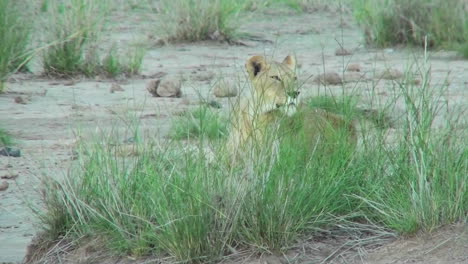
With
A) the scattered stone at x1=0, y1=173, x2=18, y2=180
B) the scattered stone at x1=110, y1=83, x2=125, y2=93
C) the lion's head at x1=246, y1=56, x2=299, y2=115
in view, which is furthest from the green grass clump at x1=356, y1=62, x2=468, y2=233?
the scattered stone at x1=110, y1=83, x2=125, y2=93

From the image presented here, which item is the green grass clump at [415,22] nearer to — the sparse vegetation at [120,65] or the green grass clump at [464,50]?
the green grass clump at [464,50]

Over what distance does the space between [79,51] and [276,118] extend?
540 centimetres

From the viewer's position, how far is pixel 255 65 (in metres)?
5.93

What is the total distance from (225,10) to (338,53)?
5.79 ft

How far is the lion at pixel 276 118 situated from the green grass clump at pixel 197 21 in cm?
640

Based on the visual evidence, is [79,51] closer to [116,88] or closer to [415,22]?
[116,88]

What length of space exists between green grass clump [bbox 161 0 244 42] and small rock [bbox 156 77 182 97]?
348 cm

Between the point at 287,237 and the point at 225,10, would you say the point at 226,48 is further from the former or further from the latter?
the point at 287,237

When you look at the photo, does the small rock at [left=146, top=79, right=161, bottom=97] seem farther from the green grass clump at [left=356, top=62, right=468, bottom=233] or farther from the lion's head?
the green grass clump at [left=356, top=62, right=468, bottom=233]

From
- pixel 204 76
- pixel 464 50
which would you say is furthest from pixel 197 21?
pixel 464 50

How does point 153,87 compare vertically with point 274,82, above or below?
below

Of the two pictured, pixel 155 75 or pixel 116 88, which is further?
pixel 155 75

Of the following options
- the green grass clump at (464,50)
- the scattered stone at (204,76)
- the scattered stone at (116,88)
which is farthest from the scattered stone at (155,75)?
the green grass clump at (464,50)

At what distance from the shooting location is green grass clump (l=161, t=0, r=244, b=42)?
1226 cm
